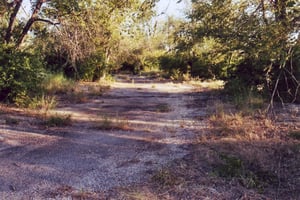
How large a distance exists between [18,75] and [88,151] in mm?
5423

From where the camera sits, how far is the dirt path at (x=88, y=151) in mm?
4672

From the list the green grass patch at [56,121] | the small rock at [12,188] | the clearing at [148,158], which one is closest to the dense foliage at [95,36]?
the clearing at [148,158]

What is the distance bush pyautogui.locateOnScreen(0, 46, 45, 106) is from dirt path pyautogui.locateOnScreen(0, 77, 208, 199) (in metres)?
1.40

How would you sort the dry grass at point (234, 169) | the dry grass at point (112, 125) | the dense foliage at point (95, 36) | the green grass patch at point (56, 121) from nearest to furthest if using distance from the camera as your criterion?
the dry grass at point (234, 169), the dry grass at point (112, 125), the green grass patch at point (56, 121), the dense foliage at point (95, 36)

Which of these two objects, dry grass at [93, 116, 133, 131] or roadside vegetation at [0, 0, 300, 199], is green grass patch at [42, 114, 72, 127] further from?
dry grass at [93, 116, 133, 131]

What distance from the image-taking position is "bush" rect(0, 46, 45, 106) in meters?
10.3

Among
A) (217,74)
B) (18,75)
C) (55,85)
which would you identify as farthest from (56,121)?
(217,74)

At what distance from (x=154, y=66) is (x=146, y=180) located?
38561mm

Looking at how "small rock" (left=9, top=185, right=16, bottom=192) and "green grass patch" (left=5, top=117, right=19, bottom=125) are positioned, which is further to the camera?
"green grass patch" (left=5, top=117, right=19, bottom=125)

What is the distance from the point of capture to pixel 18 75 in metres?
10.6

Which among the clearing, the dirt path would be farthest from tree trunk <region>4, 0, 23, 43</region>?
the dirt path

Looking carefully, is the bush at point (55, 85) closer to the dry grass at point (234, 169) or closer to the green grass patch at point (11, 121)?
the green grass patch at point (11, 121)

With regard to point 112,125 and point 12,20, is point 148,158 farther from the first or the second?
point 12,20

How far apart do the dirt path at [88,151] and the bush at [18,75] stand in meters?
1.40
